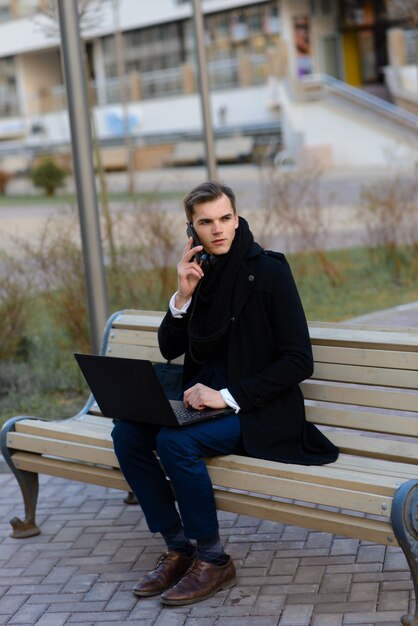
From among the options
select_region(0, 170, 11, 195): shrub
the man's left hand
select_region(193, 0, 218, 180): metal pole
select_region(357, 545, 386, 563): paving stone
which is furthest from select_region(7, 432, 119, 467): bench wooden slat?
select_region(0, 170, 11, 195): shrub

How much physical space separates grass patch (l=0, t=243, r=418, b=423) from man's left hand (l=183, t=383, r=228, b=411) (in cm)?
291

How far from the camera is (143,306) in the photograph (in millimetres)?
8922

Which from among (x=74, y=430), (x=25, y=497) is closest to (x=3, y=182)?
(x=25, y=497)

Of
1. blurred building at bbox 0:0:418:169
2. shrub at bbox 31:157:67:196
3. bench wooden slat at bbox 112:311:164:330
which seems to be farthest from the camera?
blurred building at bbox 0:0:418:169

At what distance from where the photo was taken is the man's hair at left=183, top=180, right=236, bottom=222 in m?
4.34

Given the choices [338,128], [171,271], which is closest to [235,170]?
[338,128]

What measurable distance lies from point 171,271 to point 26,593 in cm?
492

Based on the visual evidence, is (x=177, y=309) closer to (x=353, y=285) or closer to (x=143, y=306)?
(x=143, y=306)

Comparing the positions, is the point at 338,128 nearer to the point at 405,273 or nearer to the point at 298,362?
the point at 405,273

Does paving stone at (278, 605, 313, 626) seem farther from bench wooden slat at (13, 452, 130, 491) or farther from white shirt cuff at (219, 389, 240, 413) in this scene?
bench wooden slat at (13, 452, 130, 491)

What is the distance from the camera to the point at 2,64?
55.4 meters

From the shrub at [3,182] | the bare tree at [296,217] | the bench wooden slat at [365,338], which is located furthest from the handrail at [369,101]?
the bench wooden slat at [365,338]

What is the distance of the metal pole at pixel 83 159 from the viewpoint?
5.98 m

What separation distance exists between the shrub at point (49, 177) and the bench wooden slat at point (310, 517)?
26671 mm
